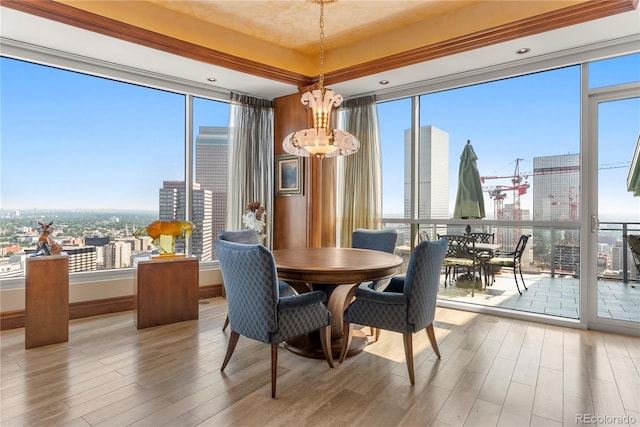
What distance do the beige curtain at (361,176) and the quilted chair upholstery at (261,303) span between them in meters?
2.36

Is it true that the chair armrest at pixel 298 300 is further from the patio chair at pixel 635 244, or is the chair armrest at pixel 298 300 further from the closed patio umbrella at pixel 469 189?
the patio chair at pixel 635 244

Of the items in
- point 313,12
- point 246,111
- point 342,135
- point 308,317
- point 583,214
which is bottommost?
point 308,317

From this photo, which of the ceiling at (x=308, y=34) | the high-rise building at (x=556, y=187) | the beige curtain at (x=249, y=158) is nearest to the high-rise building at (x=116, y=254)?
the beige curtain at (x=249, y=158)

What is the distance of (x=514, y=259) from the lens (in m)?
4.01

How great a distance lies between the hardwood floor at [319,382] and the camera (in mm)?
2014

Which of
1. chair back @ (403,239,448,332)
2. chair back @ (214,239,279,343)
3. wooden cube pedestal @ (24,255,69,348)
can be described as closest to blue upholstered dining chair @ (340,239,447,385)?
chair back @ (403,239,448,332)

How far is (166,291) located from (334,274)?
206cm

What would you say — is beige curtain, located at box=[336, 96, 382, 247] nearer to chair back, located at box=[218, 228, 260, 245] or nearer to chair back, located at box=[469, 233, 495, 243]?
chair back, located at box=[469, 233, 495, 243]

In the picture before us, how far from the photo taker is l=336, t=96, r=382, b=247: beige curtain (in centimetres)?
473

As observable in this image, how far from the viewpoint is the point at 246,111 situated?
4934mm

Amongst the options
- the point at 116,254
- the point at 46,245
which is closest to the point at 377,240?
the point at 116,254

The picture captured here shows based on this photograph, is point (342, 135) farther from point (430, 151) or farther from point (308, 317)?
point (430, 151)

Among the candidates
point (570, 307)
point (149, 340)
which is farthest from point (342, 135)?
point (570, 307)

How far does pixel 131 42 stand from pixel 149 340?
8.78ft
